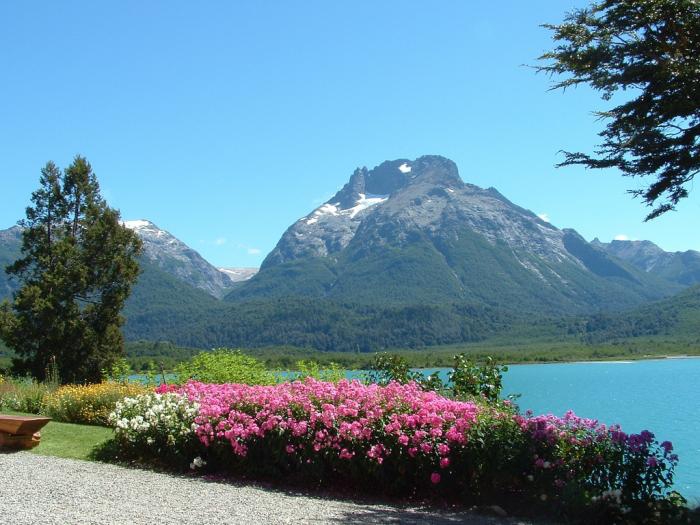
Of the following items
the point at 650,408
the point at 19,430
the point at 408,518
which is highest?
the point at 19,430

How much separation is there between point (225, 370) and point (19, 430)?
201 inches

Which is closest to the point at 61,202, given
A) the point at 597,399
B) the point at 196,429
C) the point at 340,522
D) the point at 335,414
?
the point at 196,429

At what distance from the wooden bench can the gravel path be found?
1714 mm

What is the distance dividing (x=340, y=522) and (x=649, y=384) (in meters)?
70.9

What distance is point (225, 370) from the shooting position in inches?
588

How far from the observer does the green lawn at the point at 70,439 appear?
1048cm

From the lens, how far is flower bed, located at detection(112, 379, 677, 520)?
22.7ft

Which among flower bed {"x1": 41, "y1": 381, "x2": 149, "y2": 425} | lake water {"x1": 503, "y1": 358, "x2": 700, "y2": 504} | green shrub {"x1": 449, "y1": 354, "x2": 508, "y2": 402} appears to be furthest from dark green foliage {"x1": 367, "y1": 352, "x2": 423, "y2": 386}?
lake water {"x1": 503, "y1": 358, "x2": 700, "y2": 504}

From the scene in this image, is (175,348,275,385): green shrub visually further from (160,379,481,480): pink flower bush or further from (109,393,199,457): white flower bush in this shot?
(160,379,481,480): pink flower bush

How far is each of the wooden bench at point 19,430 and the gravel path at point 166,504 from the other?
5.62 feet

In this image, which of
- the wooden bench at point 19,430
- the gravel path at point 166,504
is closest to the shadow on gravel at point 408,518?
the gravel path at point 166,504

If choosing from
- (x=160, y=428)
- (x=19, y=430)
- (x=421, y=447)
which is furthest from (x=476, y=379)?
(x=19, y=430)

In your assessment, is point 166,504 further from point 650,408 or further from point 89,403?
point 650,408

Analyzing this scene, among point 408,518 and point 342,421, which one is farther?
point 342,421
